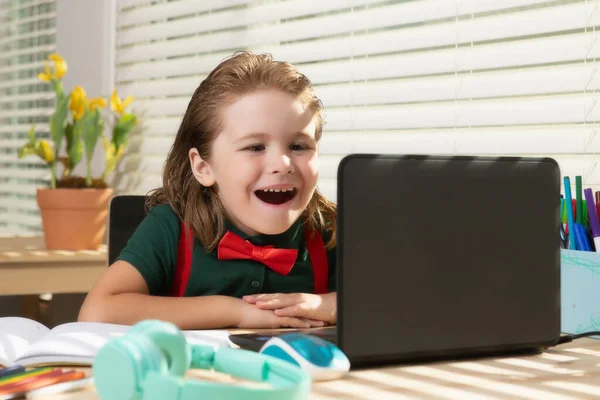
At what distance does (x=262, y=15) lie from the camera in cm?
213

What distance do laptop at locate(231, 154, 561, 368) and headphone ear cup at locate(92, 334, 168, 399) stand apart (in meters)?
0.23

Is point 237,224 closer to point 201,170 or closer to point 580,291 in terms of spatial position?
point 201,170

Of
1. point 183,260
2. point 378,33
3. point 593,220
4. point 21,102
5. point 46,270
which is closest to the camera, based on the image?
point 593,220

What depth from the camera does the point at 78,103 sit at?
240 centimetres

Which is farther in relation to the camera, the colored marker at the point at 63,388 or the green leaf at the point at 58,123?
the green leaf at the point at 58,123

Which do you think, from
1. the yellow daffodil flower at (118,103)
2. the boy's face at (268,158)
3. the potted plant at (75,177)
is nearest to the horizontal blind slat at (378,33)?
the yellow daffodil flower at (118,103)

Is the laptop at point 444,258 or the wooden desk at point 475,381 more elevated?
the laptop at point 444,258

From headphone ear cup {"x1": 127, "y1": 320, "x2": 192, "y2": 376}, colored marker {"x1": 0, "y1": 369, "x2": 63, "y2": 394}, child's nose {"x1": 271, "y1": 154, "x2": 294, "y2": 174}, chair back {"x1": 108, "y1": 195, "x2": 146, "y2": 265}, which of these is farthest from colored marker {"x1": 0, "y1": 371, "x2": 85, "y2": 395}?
chair back {"x1": 108, "y1": 195, "x2": 146, "y2": 265}

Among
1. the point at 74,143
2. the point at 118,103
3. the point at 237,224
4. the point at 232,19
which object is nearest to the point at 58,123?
the point at 74,143

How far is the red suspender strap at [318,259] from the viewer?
4.28 feet

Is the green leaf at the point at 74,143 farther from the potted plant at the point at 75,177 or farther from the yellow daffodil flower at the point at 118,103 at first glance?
the yellow daffodil flower at the point at 118,103

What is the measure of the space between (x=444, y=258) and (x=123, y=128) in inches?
71.2

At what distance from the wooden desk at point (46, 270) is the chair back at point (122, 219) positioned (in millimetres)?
868

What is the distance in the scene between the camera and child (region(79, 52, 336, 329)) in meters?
1.11
